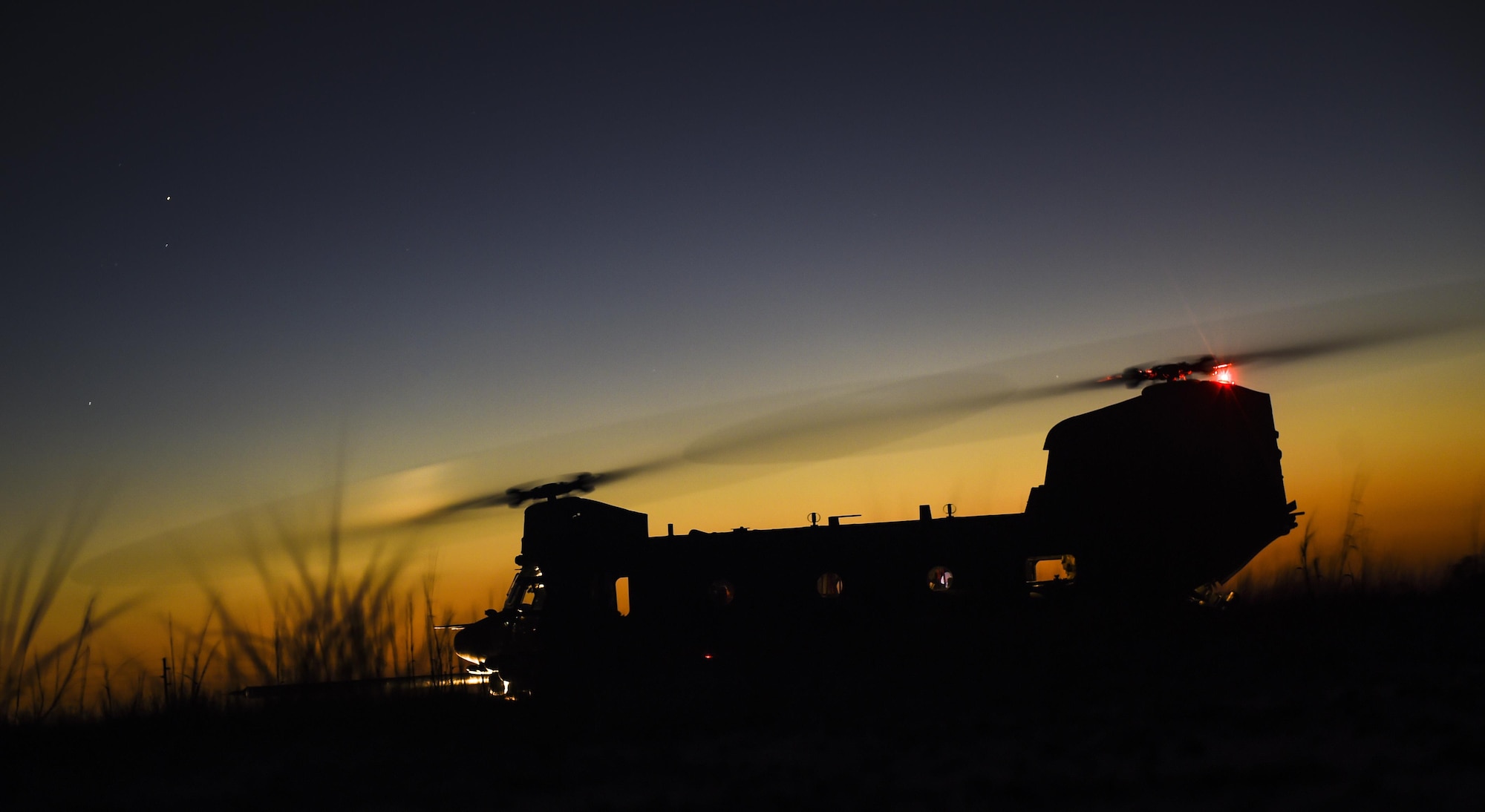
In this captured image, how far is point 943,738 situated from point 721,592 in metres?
8.29

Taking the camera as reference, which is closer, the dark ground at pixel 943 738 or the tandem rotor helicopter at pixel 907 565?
the dark ground at pixel 943 738

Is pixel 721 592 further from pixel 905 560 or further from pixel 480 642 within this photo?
pixel 480 642

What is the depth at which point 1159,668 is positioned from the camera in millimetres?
15047

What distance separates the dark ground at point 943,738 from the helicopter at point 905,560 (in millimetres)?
1078

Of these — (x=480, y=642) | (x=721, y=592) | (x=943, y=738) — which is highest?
(x=721, y=592)

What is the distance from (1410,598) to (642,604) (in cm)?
1487

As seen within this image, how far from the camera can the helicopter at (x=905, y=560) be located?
59.9ft

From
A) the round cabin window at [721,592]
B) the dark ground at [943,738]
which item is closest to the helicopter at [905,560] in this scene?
the round cabin window at [721,592]

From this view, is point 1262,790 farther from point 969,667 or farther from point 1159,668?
point 969,667

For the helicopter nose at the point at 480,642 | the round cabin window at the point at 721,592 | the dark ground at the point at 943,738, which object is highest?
the round cabin window at the point at 721,592

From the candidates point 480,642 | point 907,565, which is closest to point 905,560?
point 907,565

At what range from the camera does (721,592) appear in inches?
769

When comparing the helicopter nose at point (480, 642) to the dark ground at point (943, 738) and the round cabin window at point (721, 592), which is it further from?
the round cabin window at point (721, 592)

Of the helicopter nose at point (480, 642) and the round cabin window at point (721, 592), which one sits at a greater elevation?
the round cabin window at point (721, 592)
